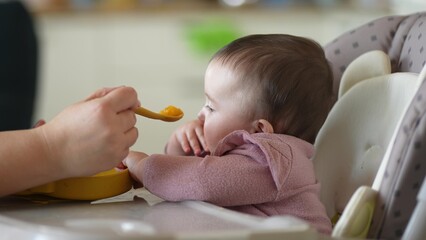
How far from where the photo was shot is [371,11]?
3400 mm

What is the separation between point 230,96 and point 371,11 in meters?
2.48

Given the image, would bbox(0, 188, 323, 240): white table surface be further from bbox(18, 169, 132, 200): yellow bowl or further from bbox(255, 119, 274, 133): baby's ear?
bbox(255, 119, 274, 133): baby's ear

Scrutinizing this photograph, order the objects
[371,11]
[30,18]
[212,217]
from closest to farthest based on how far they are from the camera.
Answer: [212,217], [30,18], [371,11]

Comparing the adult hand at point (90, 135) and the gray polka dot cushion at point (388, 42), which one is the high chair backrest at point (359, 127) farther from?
the adult hand at point (90, 135)

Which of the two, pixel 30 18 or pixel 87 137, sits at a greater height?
pixel 87 137

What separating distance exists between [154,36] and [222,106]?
2477 millimetres

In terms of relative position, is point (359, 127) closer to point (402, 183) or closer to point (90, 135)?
point (402, 183)

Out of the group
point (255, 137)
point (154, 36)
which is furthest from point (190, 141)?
point (154, 36)

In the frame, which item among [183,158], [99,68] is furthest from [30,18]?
[183,158]

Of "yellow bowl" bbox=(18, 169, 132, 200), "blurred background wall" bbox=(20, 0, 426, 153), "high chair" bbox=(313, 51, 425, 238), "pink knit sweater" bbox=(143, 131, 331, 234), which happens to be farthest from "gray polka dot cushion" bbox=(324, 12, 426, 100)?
"blurred background wall" bbox=(20, 0, 426, 153)

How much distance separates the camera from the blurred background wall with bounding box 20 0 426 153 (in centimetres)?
344

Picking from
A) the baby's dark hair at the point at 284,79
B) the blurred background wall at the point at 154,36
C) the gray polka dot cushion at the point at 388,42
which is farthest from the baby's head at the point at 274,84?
the blurred background wall at the point at 154,36

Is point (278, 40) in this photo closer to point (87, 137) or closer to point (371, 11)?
point (87, 137)

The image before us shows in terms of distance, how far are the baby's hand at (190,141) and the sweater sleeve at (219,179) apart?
0.57 feet
